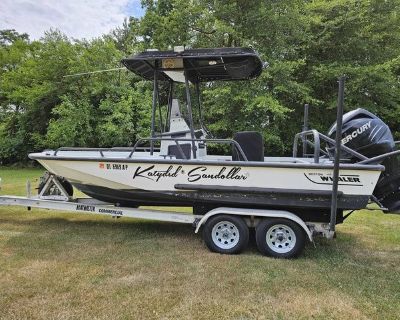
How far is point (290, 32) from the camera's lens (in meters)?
14.9

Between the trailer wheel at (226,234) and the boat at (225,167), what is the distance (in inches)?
9.4

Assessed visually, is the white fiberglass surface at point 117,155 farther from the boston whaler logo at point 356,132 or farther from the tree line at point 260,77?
the tree line at point 260,77

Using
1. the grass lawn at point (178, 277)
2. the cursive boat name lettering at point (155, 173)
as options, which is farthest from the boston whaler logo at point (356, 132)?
the cursive boat name lettering at point (155, 173)

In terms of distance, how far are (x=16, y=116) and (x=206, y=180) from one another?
18862 millimetres

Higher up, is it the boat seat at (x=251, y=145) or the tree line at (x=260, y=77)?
the tree line at (x=260, y=77)

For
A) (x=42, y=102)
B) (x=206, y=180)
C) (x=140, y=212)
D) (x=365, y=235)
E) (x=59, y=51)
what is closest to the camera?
(x=206, y=180)

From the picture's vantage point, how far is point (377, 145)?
4.62m

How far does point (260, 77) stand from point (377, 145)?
9815 mm

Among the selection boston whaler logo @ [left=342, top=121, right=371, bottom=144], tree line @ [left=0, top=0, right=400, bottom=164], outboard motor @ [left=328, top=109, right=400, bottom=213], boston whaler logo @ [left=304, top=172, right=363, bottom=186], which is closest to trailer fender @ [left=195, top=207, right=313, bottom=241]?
boston whaler logo @ [left=304, top=172, right=363, bottom=186]

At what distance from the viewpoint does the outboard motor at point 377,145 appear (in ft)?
15.2

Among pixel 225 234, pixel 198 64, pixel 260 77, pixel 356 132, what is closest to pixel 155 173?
pixel 225 234

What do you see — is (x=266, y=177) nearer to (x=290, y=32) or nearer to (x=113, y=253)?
(x=113, y=253)

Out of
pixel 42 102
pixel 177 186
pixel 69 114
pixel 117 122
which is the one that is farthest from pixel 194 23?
pixel 177 186

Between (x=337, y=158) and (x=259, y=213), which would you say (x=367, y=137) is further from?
(x=259, y=213)
